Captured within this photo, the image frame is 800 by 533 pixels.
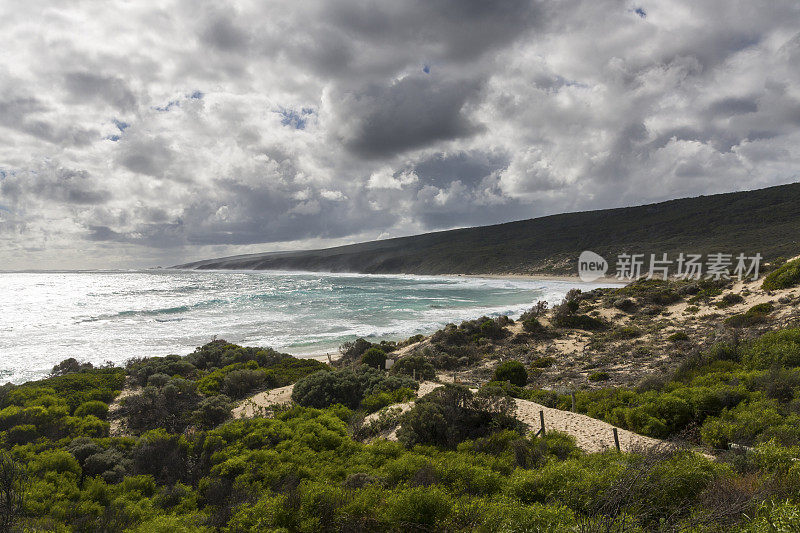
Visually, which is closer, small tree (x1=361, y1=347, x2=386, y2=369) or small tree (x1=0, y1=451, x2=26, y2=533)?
small tree (x1=0, y1=451, x2=26, y2=533)

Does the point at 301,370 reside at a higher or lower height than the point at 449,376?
higher

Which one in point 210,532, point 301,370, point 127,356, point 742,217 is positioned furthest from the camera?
point 742,217

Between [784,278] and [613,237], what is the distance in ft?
265

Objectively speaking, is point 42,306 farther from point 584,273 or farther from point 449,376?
point 584,273

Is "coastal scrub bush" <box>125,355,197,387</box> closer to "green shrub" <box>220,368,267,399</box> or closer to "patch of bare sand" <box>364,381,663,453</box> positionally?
"green shrub" <box>220,368,267,399</box>

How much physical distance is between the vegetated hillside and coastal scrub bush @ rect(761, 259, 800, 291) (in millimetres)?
32647

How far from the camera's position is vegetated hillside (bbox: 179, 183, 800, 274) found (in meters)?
64.8

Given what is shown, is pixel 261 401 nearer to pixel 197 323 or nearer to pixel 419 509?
pixel 419 509

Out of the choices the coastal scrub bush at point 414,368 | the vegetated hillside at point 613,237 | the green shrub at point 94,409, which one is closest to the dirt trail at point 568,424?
the green shrub at point 94,409

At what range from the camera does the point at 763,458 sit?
5395 mm

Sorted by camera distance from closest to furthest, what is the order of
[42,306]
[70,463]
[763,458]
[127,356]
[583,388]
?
[763,458] → [70,463] → [583,388] → [127,356] → [42,306]

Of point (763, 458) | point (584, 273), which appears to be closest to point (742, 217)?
point (584, 273)

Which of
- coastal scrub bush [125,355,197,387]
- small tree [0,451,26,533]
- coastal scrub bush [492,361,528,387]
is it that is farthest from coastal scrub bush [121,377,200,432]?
coastal scrub bush [492,361,528,387]

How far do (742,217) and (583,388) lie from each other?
8893cm
